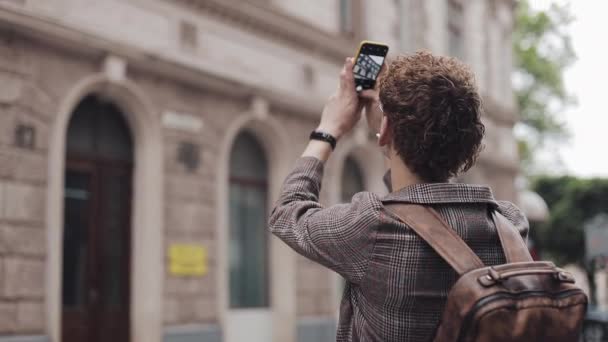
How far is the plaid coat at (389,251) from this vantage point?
1.79 metres

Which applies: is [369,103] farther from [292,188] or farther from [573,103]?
[573,103]

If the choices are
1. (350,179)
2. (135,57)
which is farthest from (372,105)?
(350,179)

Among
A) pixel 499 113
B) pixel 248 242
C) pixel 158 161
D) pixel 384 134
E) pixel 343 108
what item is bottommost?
pixel 384 134

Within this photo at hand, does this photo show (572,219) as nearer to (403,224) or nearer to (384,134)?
(384,134)

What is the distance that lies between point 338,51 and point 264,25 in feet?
7.02

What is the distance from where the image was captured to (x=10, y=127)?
7.79 m

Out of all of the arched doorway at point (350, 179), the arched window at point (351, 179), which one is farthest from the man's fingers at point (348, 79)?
the arched window at point (351, 179)

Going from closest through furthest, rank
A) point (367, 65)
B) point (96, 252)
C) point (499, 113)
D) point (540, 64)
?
point (367, 65) → point (96, 252) → point (499, 113) → point (540, 64)

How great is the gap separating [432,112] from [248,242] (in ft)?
32.6

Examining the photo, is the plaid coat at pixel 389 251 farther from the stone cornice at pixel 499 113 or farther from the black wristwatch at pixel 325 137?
the stone cornice at pixel 499 113

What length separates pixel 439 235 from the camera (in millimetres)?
1757

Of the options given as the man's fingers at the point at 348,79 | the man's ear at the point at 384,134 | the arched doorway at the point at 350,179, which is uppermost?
the arched doorway at the point at 350,179

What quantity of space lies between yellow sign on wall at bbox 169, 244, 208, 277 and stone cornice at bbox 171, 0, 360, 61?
10.8 feet

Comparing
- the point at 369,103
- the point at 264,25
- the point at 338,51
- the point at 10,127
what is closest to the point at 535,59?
the point at 338,51
